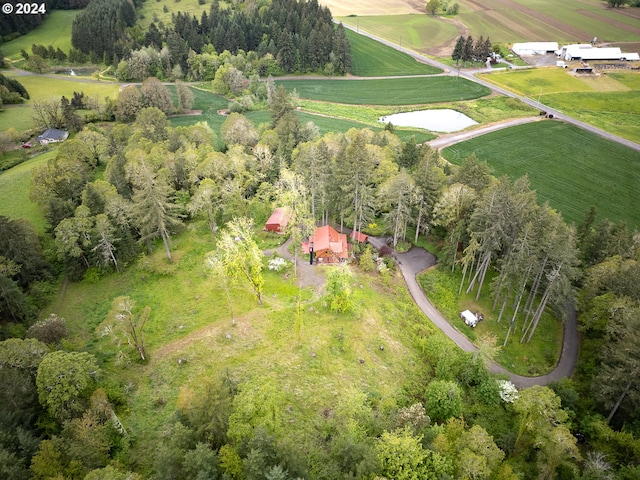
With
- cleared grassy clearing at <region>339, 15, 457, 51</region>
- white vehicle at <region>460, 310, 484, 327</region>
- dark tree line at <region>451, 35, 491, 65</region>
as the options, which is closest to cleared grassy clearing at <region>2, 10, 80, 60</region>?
cleared grassy clearing at <region>339, 15, 457, 51</region>

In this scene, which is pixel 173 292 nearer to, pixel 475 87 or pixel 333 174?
pixel 333 174

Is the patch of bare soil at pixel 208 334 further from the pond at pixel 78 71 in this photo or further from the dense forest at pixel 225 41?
the pond at pixel 78 71

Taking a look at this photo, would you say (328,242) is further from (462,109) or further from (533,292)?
(462,109)

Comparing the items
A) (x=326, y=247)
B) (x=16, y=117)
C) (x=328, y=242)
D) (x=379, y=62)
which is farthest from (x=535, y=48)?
(x=16, y=117)

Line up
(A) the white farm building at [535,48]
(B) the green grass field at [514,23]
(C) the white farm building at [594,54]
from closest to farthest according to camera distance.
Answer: (C) the white farm building at [594,54] → (A) the white farm building at [535,48] → (B) the green grass field at [514,23]

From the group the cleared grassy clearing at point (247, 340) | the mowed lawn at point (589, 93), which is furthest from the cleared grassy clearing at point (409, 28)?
the cleared grassy clearing at point (247, 340)

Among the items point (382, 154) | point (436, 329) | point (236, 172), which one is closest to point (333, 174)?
point (382, 154)
